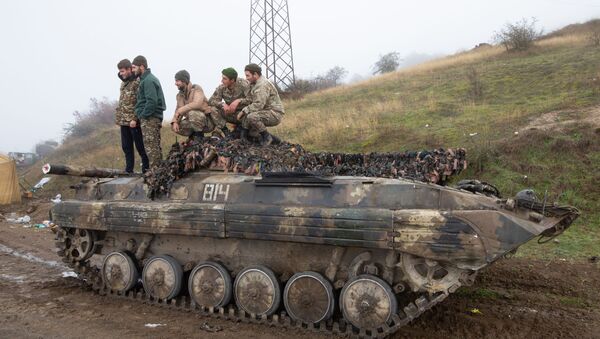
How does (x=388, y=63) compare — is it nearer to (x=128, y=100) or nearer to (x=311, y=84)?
(x=311, y=84)

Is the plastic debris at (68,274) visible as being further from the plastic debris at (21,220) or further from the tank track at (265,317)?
the plastic debris at (21,220)

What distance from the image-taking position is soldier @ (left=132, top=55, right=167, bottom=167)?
830cm

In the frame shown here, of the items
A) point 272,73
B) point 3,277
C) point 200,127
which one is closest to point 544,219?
point 200,127

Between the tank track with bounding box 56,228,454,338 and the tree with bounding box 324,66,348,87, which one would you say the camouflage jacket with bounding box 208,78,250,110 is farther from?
the tree with bounding box 324,66,348,87

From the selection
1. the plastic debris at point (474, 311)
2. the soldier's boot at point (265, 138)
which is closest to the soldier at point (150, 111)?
the soldier's boot at point (265, 138)

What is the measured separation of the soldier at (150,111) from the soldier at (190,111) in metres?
0.41

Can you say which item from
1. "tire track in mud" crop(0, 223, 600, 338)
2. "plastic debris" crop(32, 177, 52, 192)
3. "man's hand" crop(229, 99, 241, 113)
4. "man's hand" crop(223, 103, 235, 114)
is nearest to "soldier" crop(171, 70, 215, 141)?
"man's hand" crop(223, 103, 235, 114)

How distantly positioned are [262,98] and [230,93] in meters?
0.69

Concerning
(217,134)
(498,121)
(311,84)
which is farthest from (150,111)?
(311,84)

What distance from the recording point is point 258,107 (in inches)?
311

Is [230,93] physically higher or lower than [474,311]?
higher

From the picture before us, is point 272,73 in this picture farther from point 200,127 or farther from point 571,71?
point 200,127

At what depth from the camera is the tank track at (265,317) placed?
506 cm

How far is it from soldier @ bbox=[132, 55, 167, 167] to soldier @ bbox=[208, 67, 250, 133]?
0.86 metres
